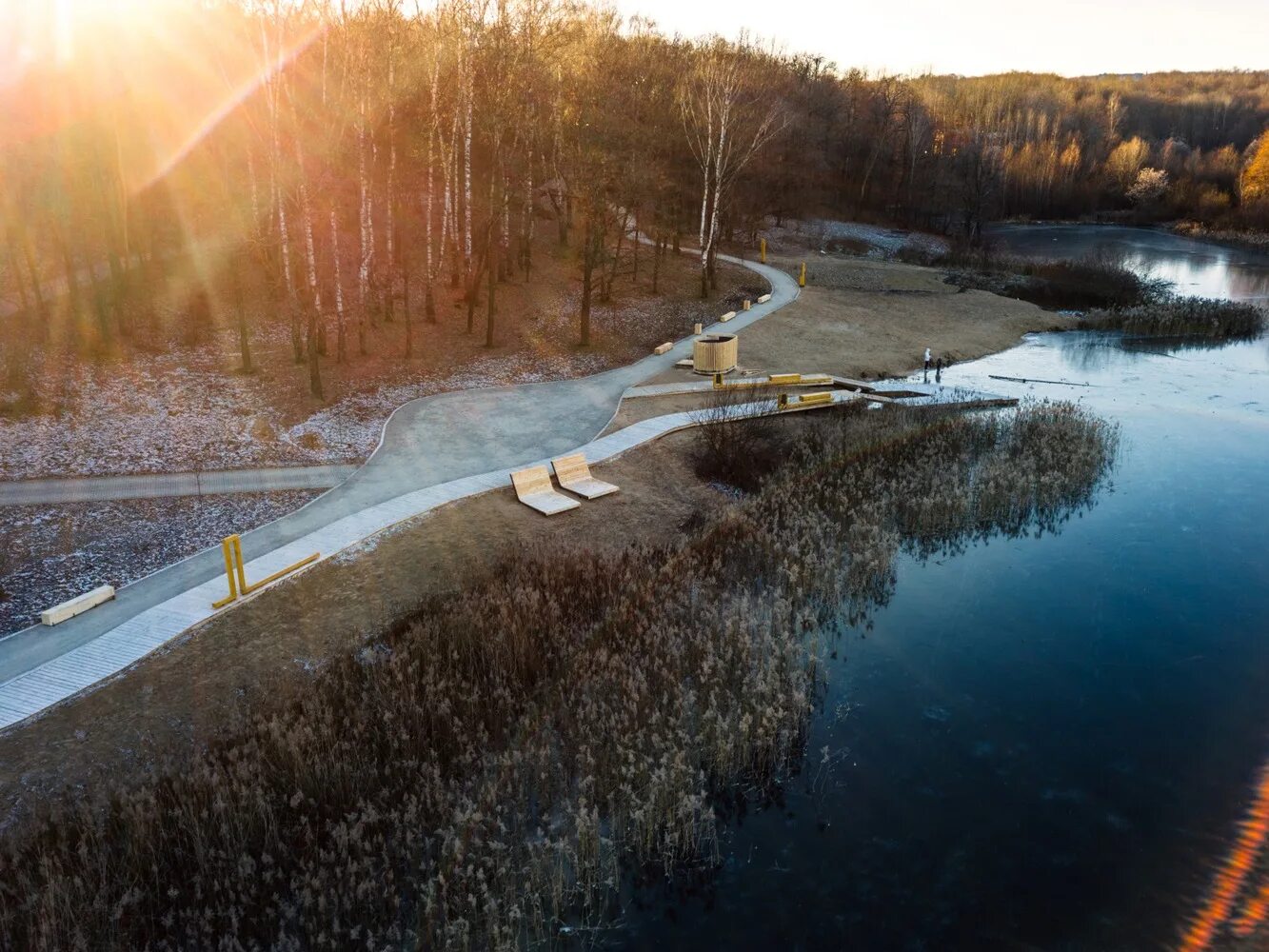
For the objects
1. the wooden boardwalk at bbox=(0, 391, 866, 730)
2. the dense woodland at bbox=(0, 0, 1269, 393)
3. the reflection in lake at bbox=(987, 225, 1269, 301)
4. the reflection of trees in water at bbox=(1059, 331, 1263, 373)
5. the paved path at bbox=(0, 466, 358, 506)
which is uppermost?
the dense woodland at bbox=(0, 0, 1269, 393)

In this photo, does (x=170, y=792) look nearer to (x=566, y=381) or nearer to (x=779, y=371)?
(x=566, y=381)

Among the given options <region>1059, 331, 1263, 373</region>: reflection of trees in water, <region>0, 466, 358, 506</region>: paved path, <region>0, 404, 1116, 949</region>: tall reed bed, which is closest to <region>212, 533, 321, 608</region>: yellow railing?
<region>0, 404, 1116, 949</region>: tall reed bed

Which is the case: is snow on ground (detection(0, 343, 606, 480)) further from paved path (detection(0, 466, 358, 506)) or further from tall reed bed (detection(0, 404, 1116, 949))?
tall reed bed (detection(0, 404, 1116, 949))

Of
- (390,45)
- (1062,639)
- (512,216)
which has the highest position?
(390,45)

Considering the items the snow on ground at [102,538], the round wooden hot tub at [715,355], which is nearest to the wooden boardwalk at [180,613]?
the snow on ground at [102,538]

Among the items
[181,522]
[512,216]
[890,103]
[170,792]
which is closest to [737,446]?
[181,522]

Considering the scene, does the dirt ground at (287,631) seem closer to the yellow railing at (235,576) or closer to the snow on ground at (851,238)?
the yellow railing at (235,576)
